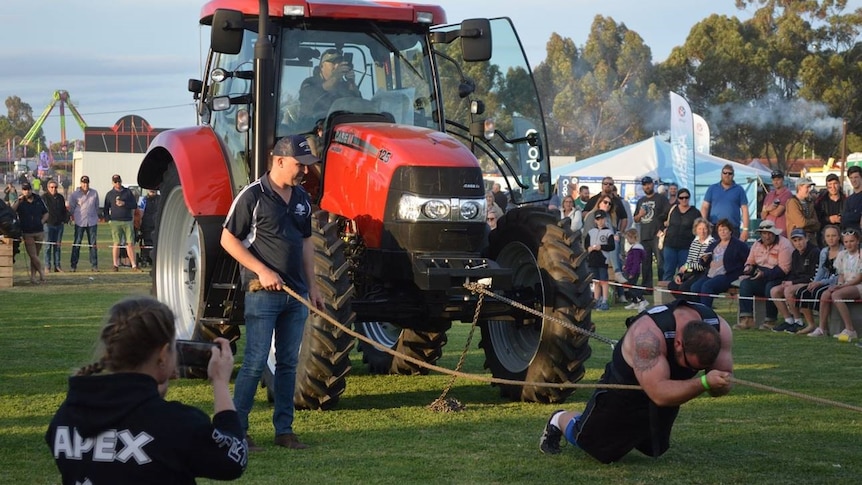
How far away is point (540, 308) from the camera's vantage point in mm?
8398

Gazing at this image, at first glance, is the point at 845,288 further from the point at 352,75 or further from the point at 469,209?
the point at 352,75

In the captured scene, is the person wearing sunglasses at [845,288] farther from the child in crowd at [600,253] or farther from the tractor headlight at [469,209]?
the tractor headlight at [469,209]

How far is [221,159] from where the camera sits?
8.95m

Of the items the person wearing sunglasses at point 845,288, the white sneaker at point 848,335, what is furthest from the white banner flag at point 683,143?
the white sneaker at point 848,335

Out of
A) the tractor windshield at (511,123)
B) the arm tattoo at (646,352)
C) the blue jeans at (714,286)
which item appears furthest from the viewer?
the blue jeans at (714,286)

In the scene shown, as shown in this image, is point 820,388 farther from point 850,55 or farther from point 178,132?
point 850,55

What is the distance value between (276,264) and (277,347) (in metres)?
0.50

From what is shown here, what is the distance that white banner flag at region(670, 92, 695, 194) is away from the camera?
1024 inches

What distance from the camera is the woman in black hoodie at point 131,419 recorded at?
9.93ft

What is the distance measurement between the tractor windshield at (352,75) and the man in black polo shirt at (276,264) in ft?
5.96

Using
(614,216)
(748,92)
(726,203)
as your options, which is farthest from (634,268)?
(748,92)

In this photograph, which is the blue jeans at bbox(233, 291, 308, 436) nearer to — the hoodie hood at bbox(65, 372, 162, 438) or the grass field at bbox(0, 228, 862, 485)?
the grass field at bbox(0, 228, 862, 485)

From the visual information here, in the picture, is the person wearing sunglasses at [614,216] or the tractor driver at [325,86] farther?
the person wearing sunglasses at [614,216]

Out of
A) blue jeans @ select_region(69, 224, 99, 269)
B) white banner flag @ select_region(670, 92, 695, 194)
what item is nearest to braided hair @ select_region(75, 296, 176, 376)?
blue jeans @ select_region(69, 224, 99, 269)
